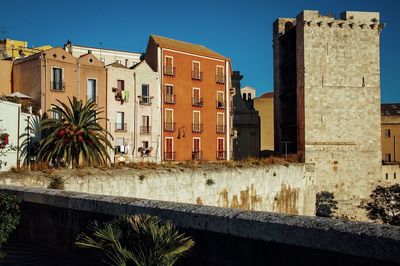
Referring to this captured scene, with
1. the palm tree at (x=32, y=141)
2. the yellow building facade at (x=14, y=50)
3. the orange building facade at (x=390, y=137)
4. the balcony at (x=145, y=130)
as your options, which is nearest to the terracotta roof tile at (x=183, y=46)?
the balcony at (x=145, y=130)

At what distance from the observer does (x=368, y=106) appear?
41.0m

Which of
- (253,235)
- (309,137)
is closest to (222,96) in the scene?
(309,137)

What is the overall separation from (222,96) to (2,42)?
23376 millimetres

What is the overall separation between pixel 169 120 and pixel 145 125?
8.17ft

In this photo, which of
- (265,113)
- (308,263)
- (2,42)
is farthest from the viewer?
(265,113)

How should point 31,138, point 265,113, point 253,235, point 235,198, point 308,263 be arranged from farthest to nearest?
1. point 265,113
2. point 31,138
3. point 235,198
4. point 253,235
5. point 308,263

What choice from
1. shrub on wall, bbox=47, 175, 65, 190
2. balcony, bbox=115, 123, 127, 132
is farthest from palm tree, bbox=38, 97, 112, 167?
balcony, bbox=115, 123, 127, 132

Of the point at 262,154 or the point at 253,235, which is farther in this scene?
the point at 262,154

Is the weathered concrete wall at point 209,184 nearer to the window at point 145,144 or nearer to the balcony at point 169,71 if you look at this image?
the window at point 145,144

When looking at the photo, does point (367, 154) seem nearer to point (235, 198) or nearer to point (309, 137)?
point (309, 137)

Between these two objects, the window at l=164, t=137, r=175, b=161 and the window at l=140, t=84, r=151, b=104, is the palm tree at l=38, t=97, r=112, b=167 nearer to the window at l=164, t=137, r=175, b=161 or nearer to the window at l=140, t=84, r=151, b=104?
the window at l=140, t=84, r=151, b=104

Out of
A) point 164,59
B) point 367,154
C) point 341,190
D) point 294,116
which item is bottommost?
point 341,190

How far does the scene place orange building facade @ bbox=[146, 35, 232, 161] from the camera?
41938 millimetres

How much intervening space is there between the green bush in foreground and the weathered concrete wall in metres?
8.52
